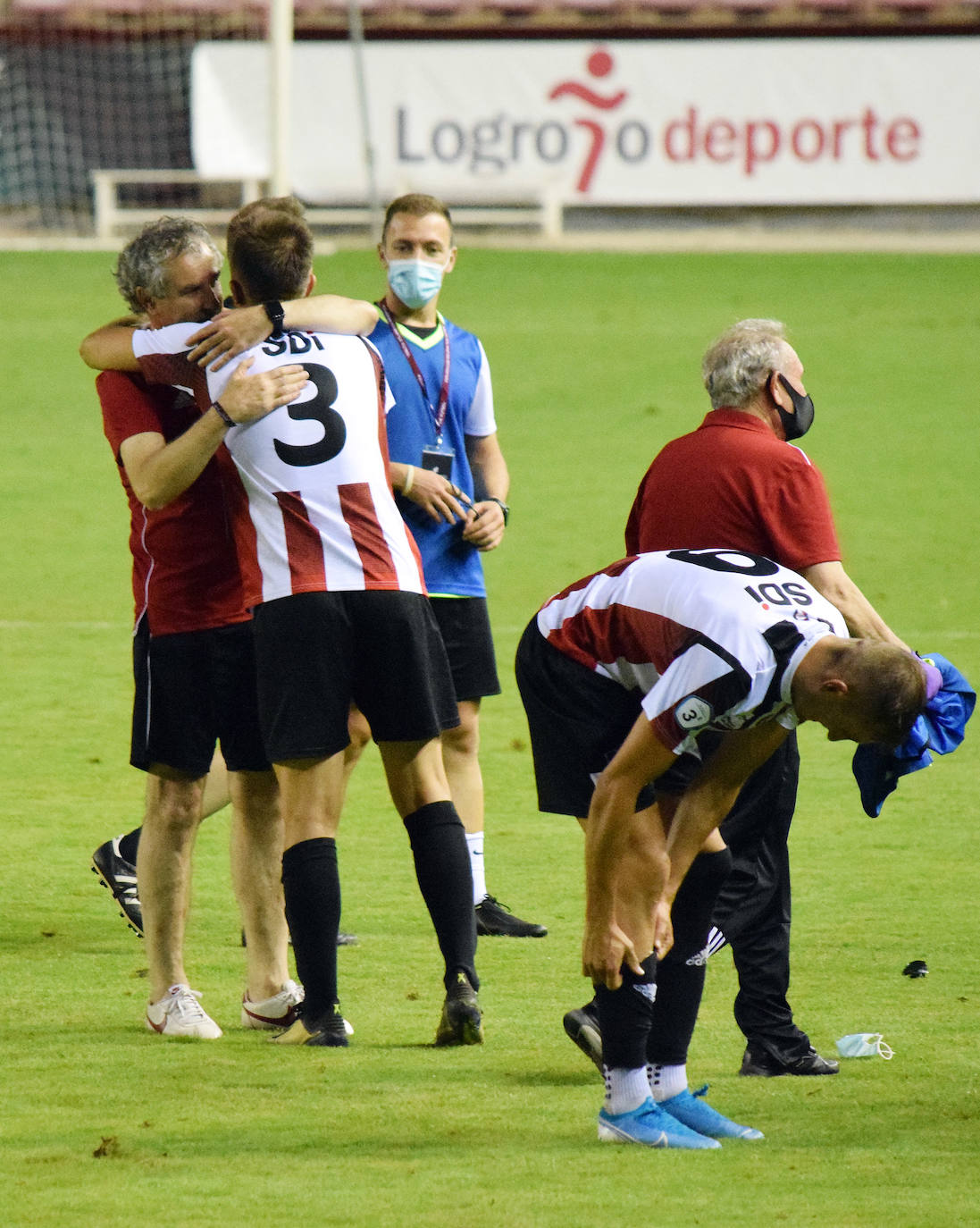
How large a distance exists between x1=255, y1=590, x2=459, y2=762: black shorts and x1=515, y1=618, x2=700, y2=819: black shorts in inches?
16.2

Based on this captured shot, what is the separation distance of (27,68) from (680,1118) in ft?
78.1

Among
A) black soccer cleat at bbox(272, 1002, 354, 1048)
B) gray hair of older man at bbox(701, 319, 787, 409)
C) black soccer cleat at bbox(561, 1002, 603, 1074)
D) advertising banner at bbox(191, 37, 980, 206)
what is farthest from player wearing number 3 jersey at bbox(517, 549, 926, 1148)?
advertising banner at bbox(191, 37, 980, 206)

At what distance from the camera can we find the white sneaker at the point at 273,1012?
15.9 ft

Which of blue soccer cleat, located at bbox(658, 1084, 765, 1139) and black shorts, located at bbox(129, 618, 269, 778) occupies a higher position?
black shorts, located at bbox(129, 618, 269, 778)

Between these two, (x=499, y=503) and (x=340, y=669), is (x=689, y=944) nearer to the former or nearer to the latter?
(x=340, y=669)

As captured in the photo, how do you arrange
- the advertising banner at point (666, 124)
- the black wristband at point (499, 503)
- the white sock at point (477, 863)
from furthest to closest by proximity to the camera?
the advertising banner at point (666, 124)
the black wristband at point (499, 503)
the white sock at point (477, 863)

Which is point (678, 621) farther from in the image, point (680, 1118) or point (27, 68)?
point (27, 68)

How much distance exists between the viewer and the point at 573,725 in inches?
166

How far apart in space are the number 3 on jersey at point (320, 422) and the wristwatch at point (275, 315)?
12cm

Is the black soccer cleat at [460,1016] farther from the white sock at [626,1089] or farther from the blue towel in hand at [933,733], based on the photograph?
the blue towel in hand at [933,733]

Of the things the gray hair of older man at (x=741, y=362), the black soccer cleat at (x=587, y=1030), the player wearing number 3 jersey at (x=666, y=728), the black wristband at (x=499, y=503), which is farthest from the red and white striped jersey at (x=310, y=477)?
the black wristband at (x=499, y=503)

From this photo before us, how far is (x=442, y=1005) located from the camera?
5.01 metres

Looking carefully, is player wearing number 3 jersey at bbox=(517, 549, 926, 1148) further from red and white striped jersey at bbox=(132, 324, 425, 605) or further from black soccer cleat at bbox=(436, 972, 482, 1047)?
black soccer cleat at bbox=(436, 972, 482, 1047)

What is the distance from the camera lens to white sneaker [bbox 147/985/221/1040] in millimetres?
4734
